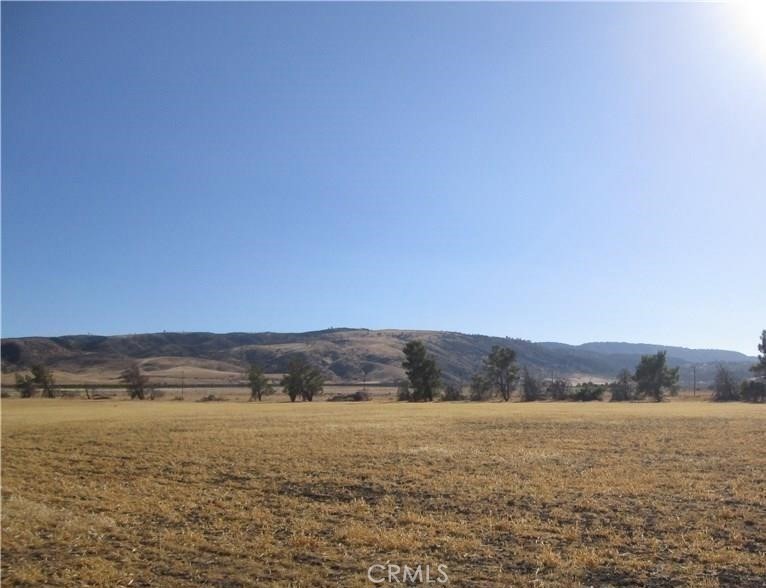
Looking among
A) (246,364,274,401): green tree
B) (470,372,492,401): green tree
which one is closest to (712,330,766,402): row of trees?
(470,372,492,401): green tree

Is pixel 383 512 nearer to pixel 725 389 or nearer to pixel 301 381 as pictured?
pixel 301 381

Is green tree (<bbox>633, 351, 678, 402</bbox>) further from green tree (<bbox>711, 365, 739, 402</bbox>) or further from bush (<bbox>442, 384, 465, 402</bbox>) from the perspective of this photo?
bush (<bbox>442, 384, 465, 402</bbox>)

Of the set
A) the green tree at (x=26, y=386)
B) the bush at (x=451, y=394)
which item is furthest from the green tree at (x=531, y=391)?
the green tree at (x=26, y=386)

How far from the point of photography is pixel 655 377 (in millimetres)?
114562

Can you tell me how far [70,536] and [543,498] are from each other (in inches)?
474

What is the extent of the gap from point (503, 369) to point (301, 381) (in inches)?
1562

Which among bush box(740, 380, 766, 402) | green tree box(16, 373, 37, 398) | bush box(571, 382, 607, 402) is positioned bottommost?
green tree box(16, 373, 37, 398)

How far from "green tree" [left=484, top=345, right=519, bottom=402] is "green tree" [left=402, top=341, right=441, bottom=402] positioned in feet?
45.2

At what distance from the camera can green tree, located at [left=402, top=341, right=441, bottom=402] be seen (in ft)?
359

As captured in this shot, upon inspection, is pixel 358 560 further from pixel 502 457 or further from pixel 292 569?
pixel 502 457

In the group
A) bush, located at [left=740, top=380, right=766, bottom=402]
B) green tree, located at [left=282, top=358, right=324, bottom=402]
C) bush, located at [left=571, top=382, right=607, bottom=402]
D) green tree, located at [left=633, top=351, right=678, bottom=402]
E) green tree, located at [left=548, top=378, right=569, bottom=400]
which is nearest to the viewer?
bush, located at [left=740, top=380, right=766, bottom=402]

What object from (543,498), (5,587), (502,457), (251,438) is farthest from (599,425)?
(5,587)

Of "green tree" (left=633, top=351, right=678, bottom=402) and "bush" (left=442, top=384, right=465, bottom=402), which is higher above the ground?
"green tree" (left=633, top=351, right=678, bottom=402)

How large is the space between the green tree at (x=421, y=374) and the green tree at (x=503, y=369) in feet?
45.2
